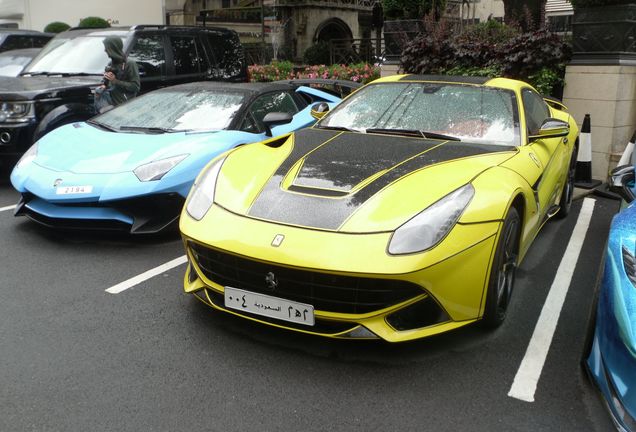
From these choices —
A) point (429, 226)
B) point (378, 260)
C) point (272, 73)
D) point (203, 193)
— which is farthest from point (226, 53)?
point (378, 260)

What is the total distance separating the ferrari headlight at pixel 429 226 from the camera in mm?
2816

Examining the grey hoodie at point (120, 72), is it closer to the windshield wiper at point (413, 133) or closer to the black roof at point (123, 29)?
the black roof at point (123, 29)

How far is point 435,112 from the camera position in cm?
432

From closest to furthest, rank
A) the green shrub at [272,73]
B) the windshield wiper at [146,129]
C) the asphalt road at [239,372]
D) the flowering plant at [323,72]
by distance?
the asphalt road at [239,372]
the windshield wiper at [146,129]
the flowering plant at [323,72]
the green shrub at [272,73]

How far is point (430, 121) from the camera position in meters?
4.25

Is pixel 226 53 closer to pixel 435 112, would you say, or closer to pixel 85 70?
pixel 85 70

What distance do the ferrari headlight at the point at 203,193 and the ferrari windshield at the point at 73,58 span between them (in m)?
4.59

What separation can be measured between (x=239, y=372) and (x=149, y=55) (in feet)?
19.8

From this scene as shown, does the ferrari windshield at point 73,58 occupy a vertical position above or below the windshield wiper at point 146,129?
above

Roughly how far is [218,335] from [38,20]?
25.8 m

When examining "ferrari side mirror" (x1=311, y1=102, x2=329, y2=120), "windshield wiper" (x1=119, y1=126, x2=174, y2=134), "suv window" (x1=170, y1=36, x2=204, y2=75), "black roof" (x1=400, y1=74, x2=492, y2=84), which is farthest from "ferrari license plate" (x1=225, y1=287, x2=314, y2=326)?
"suv window" (x1=170, y1=36, x2=204, y2=75)

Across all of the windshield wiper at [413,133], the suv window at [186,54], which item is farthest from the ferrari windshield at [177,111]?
the suv window at [186,54]

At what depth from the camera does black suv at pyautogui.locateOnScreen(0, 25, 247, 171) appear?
659 centimetres

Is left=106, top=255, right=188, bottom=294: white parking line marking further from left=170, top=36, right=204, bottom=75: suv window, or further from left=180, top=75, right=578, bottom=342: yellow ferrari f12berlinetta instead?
left=170, top=36, right=204, bottom=75: suv window
